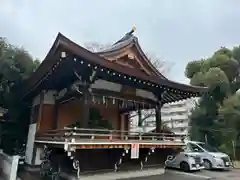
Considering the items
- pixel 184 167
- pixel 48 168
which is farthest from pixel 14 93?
pixel 184 167

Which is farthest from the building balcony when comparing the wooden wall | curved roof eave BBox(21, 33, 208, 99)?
curved roof eave BBox(21, 33, 208, 99)

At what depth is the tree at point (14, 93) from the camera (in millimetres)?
11680

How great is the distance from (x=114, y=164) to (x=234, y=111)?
10266 millimetres

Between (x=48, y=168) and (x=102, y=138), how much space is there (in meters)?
3.22

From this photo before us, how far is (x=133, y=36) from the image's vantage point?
10859 mm

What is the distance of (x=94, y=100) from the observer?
8.86 meters

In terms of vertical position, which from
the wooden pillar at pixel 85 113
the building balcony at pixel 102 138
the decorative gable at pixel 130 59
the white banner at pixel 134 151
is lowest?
the white banner at pixel 134 151

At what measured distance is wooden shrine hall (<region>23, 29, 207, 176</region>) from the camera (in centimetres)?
698

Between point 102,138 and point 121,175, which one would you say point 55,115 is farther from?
point 121,175

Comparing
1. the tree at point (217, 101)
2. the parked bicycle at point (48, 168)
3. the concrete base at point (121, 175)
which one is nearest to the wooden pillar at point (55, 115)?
the parked bicycle at point (48, 168)

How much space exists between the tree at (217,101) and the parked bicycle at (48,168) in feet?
38.1

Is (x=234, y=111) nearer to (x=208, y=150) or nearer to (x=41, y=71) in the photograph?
(x=208, y=150)

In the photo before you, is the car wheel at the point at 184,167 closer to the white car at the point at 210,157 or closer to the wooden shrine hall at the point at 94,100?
the white car at the point at 210,157

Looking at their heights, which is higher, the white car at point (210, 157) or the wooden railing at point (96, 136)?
the wooden railing at point (96, 136)
